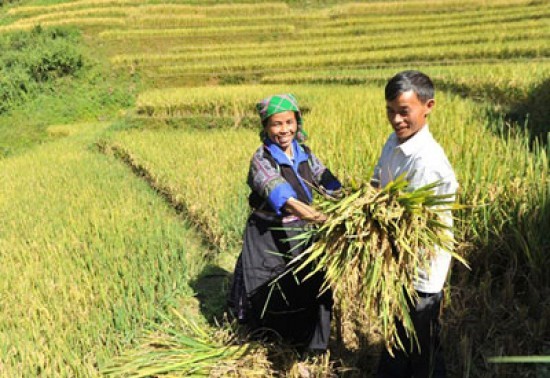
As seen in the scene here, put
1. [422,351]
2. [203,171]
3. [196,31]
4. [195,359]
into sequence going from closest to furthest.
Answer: [422,351]
[195,359]
[203,171]
[196,31]

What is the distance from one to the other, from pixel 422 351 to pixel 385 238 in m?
0.58

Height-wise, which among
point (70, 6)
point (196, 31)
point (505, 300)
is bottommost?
point (505, 300)

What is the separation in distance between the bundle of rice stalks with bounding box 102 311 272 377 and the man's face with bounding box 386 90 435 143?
124 centimetres

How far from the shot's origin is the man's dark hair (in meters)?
1.35

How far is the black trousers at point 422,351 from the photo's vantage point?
151cm

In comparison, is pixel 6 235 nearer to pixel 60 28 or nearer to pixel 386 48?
pixel 386 48

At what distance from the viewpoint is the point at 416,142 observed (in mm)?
1408

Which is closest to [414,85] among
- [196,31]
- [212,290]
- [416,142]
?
[416,142]

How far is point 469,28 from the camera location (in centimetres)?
1344

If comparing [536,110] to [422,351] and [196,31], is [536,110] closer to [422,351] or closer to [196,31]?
[422,351]

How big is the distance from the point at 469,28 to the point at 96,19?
14.6 m

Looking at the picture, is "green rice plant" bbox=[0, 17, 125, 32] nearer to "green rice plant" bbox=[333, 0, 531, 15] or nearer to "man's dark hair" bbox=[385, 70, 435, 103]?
"green rice plant" bbox=[333, 0, 531, 15]

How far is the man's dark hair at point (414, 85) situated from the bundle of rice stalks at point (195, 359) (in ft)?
4.43

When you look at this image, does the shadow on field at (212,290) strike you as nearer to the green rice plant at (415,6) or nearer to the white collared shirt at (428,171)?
the white collared shirt at (428,171)
